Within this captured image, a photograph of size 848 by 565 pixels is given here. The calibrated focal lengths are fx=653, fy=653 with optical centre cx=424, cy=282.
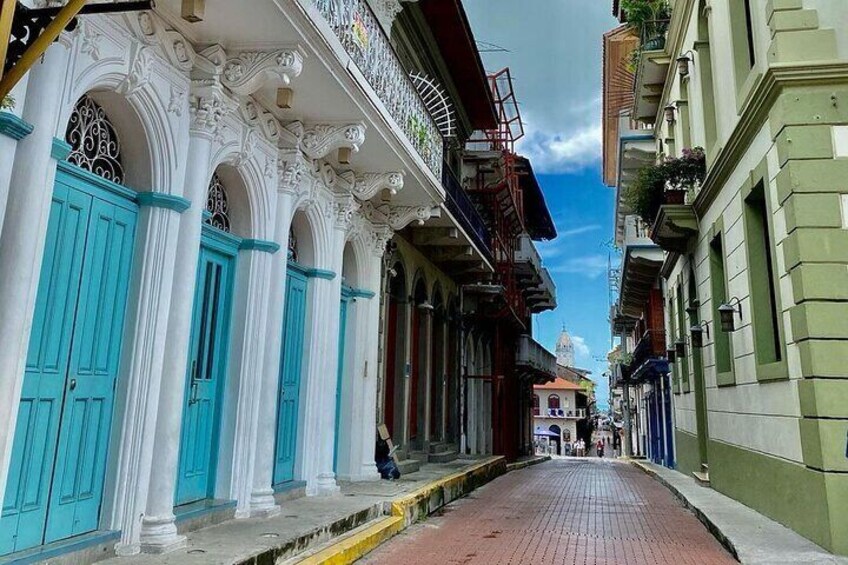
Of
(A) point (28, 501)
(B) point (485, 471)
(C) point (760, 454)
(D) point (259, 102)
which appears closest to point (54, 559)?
(A) point (28, 501)

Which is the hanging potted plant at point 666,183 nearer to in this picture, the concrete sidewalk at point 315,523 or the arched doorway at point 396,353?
the arched doorway at point 396,353

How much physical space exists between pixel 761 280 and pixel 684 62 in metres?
5.54

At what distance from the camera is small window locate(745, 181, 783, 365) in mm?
7562

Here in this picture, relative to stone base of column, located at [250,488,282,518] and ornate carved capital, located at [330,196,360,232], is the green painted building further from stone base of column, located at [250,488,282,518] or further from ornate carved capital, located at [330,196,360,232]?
stone base of column, located at [250,488,282,518]

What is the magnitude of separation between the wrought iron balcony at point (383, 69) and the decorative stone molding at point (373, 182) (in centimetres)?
73

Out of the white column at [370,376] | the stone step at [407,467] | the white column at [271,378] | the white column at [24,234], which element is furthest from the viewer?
the stone step at [407,467]

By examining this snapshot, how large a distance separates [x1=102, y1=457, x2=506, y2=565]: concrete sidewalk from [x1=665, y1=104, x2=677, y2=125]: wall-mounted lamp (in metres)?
8.31

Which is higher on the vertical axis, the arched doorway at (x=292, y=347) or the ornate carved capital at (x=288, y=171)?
the ornate carved capital at (x=288, y=171)

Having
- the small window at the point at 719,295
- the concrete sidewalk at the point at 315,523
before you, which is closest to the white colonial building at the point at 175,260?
the concrete sidewalk at the point at 315,523

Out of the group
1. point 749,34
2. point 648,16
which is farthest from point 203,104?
point 648,16

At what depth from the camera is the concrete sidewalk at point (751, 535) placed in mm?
5602

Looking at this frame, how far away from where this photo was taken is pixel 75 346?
462cm

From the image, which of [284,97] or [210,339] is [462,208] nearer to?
[284,97]

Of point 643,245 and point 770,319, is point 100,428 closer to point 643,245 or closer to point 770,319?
point 770,319
